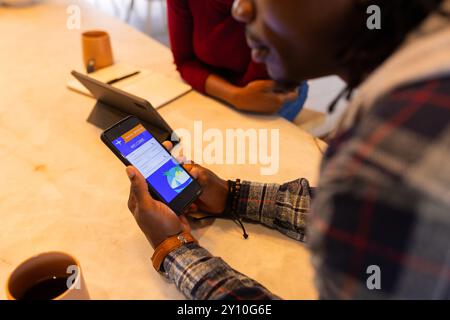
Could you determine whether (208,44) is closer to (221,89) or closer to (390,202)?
(221,89)

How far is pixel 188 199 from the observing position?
74 cm

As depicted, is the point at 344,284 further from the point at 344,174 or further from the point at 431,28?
the point at 431,28

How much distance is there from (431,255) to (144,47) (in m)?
1.29

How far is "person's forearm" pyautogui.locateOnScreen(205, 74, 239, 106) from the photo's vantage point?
1.10m

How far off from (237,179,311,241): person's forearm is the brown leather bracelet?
0.46 ft

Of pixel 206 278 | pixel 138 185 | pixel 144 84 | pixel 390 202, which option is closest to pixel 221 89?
pixel 144 84

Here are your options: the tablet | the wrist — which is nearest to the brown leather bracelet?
the tablet

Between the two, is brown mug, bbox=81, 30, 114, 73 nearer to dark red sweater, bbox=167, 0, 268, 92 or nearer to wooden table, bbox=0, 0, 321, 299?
wooden table, bbox=0, 0, 321, 299

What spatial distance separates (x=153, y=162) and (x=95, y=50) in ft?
2.06

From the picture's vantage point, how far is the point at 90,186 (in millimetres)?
834

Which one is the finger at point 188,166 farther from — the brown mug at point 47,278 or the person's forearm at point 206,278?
the brown mug at point 47,278

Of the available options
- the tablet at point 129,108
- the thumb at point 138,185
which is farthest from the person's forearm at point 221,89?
the thumb at point 138,185

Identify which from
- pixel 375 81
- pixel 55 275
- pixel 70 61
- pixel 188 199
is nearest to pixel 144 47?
pixel 70 61

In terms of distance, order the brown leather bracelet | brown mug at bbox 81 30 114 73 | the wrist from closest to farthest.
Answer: the brown leather bracelet, the wrist, brown mug at bbox 81 30 114 73
